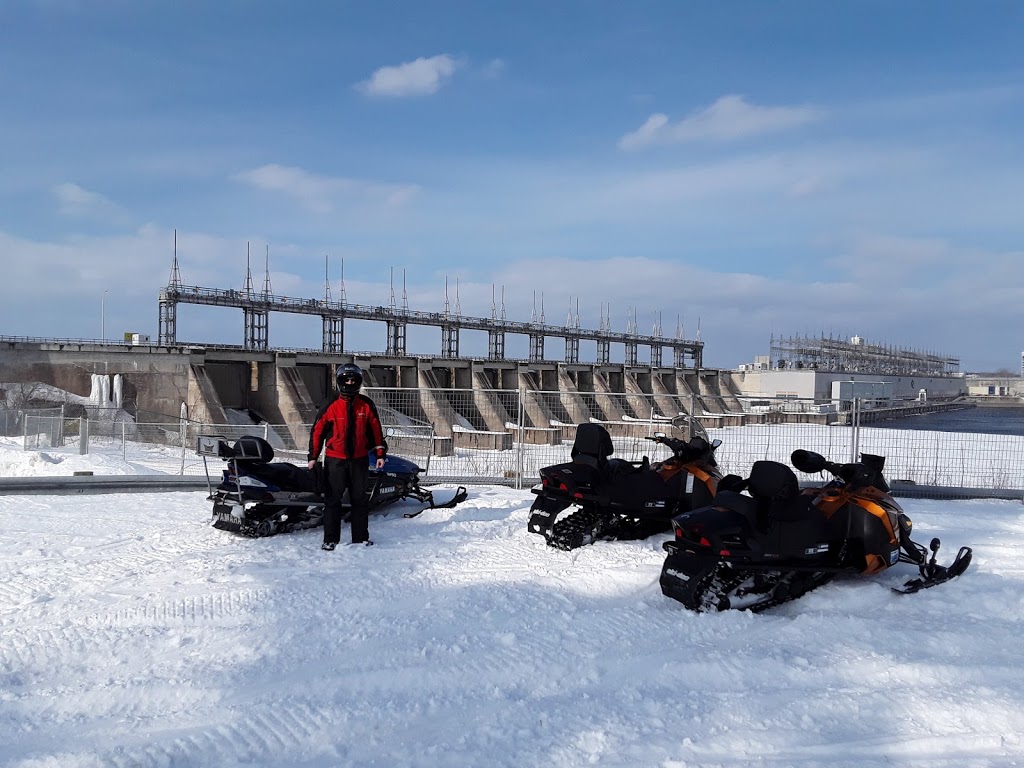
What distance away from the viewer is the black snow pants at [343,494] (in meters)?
6.32

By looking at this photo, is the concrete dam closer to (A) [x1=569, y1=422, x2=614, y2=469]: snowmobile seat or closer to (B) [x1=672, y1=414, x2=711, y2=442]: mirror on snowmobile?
(B) [x1=672, y1=414, x2=711, y2=442]: mirror on snowmobile

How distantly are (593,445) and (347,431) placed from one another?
7.22ft

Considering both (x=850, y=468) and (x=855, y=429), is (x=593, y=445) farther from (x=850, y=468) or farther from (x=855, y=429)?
(x=855, y=429)

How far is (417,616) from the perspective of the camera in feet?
15.2

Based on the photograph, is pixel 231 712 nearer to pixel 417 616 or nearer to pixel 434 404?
pixel 417 616

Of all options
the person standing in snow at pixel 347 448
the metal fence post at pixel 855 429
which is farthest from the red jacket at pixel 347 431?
the metal fence post at pixel 855 429

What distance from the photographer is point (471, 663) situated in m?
3.90

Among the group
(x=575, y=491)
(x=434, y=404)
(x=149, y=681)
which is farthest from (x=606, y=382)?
(x=149, y=681)

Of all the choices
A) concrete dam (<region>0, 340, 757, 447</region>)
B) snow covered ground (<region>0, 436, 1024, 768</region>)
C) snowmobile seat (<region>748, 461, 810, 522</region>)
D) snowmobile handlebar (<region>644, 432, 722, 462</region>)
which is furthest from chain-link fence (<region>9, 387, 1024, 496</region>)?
concrete dam (<region>0, 340, 757, 447</region>)

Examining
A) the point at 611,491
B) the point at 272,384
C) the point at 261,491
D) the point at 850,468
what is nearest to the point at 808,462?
the point at 850,468

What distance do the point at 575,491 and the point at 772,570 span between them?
79.1 inches

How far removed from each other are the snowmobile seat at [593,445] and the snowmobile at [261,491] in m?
1.82

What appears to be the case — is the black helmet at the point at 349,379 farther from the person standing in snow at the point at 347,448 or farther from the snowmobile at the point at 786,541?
the snowmobile at the point at 786,541

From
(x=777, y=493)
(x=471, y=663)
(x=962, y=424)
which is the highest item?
(x=777, y=493)
